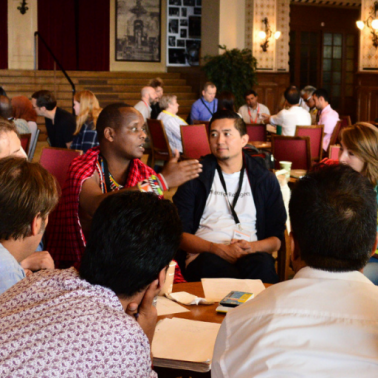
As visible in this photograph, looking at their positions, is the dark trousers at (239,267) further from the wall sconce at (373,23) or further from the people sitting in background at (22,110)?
the wall sconce at (373,23)

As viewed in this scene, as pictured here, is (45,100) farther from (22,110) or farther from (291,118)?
(291,118)

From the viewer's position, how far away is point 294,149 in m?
5.55

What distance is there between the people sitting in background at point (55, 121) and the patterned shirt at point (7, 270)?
447 cm

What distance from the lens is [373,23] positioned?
11156mm

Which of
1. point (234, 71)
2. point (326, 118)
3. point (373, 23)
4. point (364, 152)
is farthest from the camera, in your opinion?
point (234, 71)

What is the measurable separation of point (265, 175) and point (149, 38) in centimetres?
1230

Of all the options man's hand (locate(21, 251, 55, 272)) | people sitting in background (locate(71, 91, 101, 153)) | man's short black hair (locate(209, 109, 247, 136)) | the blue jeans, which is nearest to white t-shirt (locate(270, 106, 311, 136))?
people sitting in background (locate(71, 91, 101, 153))

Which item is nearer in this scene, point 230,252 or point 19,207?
point 19,207

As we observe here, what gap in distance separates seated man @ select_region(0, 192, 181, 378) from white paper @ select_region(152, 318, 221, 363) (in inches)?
5.8

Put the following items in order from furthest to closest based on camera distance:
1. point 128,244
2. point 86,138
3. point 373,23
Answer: point 373,23
point 86,138
point 128,244

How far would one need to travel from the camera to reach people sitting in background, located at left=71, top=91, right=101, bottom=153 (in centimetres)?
527

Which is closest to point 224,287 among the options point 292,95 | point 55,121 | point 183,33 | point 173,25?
point 55,121

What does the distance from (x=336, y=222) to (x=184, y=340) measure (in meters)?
0.69

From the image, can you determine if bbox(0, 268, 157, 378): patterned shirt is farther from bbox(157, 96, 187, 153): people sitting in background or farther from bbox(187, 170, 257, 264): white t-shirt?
bbox(157, 96, 187, 153): people sitting in background
